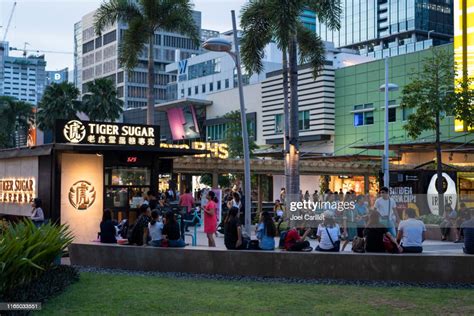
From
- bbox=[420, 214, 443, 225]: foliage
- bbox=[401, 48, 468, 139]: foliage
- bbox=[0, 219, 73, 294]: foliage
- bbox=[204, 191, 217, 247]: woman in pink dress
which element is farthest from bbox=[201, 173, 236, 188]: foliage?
bbox=[0, 219, 73, 294]: foliage

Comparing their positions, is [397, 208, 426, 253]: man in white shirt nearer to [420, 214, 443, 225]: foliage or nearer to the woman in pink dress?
the woman in pink dress

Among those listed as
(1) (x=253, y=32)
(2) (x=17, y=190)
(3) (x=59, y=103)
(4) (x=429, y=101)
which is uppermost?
(3) (x=59, y=103)

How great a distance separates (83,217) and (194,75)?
8153 centimetres

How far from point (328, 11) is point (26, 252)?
20616 mm

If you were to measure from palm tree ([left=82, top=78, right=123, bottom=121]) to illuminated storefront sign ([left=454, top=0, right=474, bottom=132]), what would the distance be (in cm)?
3155

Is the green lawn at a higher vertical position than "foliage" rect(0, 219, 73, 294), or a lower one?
lower

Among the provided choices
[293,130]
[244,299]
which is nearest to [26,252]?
[244,299]

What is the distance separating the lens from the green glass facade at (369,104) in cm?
5416

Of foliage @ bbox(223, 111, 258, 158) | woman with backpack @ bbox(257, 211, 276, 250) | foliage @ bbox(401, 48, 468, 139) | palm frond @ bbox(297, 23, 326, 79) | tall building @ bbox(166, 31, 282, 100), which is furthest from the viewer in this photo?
tall building @ bbox(166, 31, 282, 100)

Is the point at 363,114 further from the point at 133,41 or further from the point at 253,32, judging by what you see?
the point at 253,32

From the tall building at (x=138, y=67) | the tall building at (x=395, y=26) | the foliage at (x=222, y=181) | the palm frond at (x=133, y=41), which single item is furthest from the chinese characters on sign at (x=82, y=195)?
the tall building at (x=138, y=67)

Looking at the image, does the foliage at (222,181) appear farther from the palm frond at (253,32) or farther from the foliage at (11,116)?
the palm frond at (253,32)

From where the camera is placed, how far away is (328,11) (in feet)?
92.5

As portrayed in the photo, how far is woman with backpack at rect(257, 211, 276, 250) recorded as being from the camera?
48.4ft
